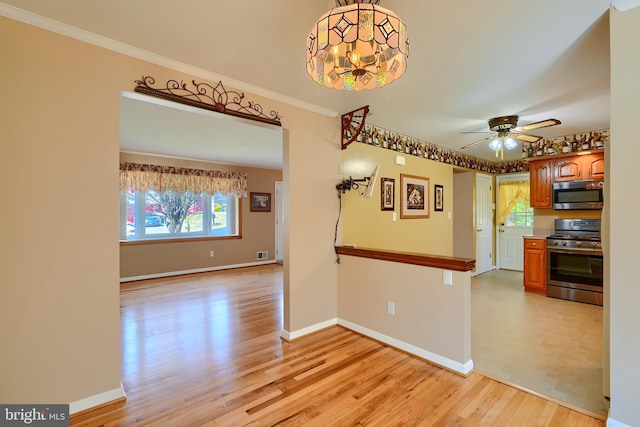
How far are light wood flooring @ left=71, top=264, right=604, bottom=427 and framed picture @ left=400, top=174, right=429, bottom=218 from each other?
2.02 meters

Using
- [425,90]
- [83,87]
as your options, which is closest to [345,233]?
[425,90]

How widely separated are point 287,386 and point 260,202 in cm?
551

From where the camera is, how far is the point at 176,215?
621 cm

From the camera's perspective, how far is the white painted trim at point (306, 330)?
2.93 meters

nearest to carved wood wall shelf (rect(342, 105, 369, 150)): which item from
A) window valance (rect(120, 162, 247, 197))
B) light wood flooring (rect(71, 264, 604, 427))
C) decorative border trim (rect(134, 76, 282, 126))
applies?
decorative border trim (rect(134, 76, 282, 126))

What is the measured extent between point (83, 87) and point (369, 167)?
2.84 meters

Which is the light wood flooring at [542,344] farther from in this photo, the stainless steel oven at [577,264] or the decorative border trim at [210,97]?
the decorative border trim at [210,97]

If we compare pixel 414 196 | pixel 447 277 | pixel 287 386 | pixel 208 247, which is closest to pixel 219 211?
pixel 208 247

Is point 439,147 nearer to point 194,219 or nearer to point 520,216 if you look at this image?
point 520,216

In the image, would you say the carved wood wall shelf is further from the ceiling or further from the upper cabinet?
the upper cabinet

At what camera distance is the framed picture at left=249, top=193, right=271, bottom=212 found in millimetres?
7134

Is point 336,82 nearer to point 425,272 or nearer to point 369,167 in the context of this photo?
point 425,272

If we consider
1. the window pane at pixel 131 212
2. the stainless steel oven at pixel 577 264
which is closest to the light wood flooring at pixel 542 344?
the stainless steel oven at pixel 577 264

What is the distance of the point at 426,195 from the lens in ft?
15.0
